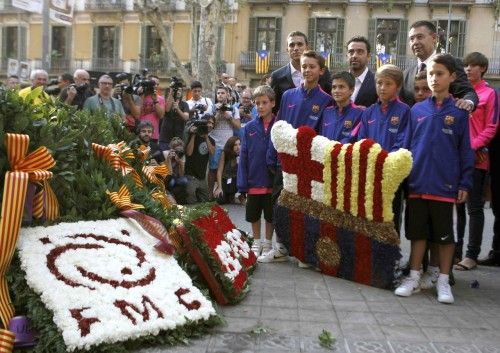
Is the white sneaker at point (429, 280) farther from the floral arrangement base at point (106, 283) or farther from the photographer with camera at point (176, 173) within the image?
the photographer with camera at point (176, 173)

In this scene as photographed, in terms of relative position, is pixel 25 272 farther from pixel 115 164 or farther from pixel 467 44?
pixel 467 44

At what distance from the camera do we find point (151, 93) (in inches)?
339

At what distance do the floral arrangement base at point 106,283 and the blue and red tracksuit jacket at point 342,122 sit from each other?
6.72 feet

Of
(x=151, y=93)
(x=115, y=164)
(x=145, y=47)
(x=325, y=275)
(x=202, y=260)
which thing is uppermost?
(x=145, y=47)

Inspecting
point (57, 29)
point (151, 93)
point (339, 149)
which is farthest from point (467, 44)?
point (339, 149)

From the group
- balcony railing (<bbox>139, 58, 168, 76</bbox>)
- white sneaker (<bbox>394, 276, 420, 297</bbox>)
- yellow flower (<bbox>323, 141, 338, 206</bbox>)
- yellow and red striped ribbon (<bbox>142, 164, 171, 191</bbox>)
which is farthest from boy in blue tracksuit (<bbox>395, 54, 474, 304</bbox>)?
balcony railing (<bbox>139, 58, 168, 76</bbox>)

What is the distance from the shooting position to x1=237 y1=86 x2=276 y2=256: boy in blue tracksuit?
581cm

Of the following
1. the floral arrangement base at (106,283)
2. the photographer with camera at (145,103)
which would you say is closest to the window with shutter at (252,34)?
the photographer with camera at (145,103)

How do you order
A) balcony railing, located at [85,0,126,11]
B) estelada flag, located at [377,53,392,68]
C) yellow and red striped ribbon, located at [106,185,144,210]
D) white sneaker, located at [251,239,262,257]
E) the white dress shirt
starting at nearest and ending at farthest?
yellow and red striped ribbon, located at [106,185,144,210]
the white dress shirt
white sneaker, located at [251,239,262,257]
estelada flag, located at [377,53,392,68]
balcony railing, located at [85,0,126,11]

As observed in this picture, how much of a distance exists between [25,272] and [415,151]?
3.03m

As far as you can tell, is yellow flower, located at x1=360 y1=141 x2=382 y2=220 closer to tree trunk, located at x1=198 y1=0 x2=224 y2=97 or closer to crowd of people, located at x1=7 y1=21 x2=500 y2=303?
crowd of people, located at x1=7 y1=21 x2=500 y2=303

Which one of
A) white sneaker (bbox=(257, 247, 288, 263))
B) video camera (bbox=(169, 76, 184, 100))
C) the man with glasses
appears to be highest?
video camera (bbox=(169, 76, 184, 100))

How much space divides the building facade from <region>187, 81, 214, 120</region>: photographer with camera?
57.8 feet

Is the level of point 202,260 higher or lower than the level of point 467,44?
lower
